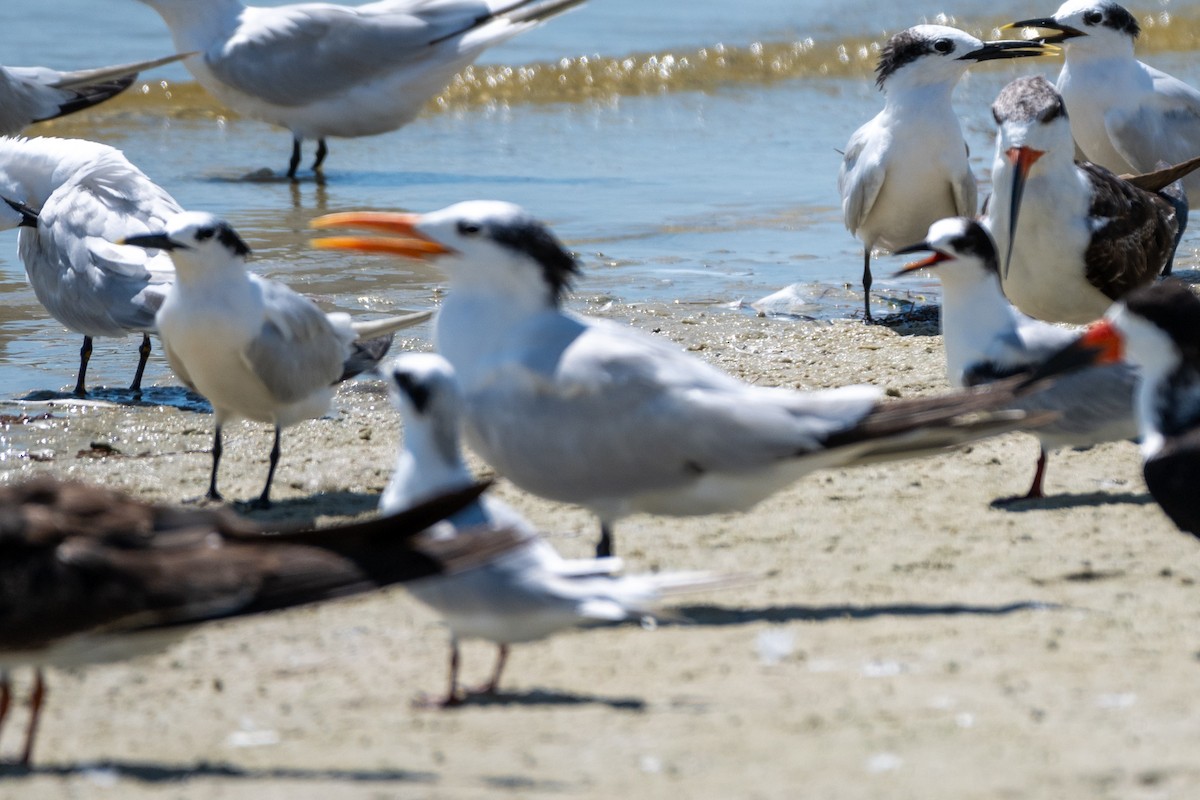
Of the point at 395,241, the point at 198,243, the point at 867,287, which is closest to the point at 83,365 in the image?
the point at 198,243

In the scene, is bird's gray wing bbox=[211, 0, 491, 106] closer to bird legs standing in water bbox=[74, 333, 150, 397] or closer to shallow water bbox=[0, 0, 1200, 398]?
shallow water bbox=[0, 0, 1200, 398]

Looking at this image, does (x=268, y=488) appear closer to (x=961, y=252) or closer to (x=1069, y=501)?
(x=961, y=252)

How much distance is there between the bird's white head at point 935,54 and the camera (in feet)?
25.0

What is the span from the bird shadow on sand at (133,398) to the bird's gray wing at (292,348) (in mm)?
1193

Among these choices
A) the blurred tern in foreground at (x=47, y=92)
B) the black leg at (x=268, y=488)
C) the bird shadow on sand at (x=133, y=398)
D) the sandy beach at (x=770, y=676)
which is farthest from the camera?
the blurred tern in foreground at (x=47, y=92)

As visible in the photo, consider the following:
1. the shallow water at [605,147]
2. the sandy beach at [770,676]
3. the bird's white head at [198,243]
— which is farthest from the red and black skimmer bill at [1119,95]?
the bird's white head at [198,243]

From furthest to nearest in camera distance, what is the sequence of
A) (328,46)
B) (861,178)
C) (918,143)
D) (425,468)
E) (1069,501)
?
(328,46), (861,178), (918,143), (1069,501), (425,468)

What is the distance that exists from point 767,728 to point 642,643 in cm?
76

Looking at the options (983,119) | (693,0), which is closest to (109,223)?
(983,119)

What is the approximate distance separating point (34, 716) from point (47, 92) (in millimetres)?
7370

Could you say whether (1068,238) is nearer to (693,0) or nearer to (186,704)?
(186,704)

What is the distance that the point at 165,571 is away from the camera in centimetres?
316

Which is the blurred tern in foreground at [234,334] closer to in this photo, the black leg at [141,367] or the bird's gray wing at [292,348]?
the bird's gray wing at [292,348]

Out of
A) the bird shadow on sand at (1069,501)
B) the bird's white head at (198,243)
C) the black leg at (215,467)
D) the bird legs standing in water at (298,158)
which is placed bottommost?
the bird legs standing in water at (298,158)
